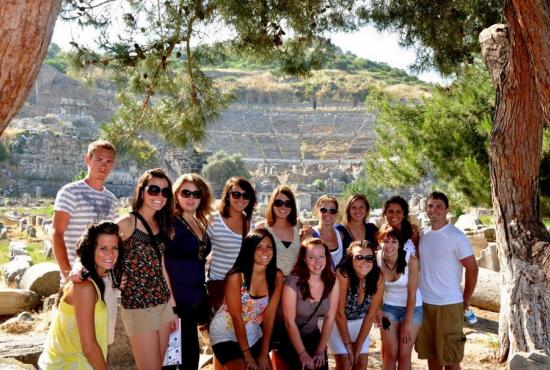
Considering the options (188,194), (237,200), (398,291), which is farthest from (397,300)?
(188,194)

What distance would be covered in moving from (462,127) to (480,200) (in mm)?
1172

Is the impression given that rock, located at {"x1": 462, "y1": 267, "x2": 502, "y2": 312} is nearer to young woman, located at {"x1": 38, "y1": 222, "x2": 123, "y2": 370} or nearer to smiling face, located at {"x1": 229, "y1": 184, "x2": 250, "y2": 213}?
smiling face, located at {"x1": 229, "y1": 184, "x2": 250, "y2": 213}

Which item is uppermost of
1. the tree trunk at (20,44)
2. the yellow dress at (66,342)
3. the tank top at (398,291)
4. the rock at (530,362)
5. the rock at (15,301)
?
the tree trunk at (20,44)

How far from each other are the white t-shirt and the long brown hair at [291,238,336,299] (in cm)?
90

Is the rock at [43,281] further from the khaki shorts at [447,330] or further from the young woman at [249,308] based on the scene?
the khaki shorts at [447,330]

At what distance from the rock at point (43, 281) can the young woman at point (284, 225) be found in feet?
18.0

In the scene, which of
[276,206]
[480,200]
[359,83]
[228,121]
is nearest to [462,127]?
[480,200]

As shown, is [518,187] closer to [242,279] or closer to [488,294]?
[242,279]

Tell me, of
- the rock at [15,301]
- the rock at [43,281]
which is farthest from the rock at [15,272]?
the rock at [15,301]

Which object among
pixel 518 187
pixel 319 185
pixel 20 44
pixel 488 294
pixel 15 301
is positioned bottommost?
pixel 15 301

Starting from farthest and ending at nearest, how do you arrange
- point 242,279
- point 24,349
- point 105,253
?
point 24,349 < point 242,279 < point 105,253

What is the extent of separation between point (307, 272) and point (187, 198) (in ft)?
2.58

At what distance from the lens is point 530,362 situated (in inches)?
167

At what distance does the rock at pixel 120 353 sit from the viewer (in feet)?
16.9
